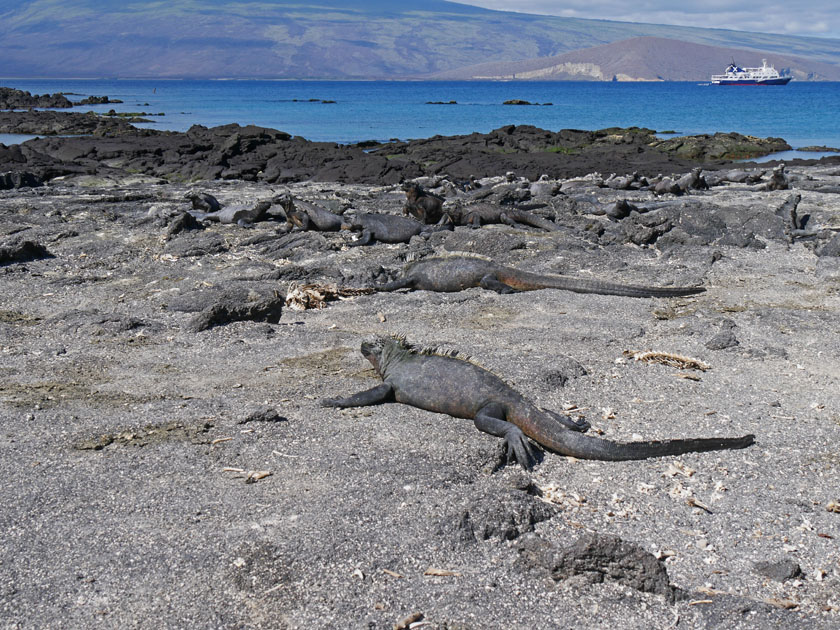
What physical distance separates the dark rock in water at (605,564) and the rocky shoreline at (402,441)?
0.01 m

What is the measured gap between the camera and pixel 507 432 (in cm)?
480

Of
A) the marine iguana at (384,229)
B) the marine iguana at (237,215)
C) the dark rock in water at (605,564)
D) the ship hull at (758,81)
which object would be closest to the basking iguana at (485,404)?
the dark rock in water at (605,564)

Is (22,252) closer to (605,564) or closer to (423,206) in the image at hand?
(423,206)

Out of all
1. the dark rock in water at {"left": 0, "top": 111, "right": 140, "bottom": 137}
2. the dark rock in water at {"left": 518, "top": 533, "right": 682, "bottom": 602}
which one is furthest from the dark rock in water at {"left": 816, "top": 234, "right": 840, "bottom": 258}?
the dark rock in water at {"left": 0, "top": 111, "right": 140, "bottom": 137}

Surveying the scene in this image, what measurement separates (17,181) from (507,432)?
17.9 meters

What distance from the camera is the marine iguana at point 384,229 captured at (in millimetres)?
11885

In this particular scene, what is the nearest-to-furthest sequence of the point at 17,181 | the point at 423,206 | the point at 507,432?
the point at 507,432 < the point at 423,206 < the point at 17,181

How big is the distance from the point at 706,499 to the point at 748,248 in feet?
24.9

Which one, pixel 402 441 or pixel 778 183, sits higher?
pixel 778 183

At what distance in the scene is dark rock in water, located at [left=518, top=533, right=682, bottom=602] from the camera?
350cm

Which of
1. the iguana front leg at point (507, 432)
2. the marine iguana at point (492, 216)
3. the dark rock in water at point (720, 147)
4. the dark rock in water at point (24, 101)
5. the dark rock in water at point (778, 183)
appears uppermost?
the dark rock in water at point (24, 101)

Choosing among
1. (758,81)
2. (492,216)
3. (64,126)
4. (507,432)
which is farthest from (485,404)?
(758,81)

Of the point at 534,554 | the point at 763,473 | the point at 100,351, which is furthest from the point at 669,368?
the point at 100,351

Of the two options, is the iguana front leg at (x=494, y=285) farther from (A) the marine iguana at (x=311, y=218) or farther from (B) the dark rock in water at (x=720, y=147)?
(B) the dark rock in water at (x=720, y=147)
